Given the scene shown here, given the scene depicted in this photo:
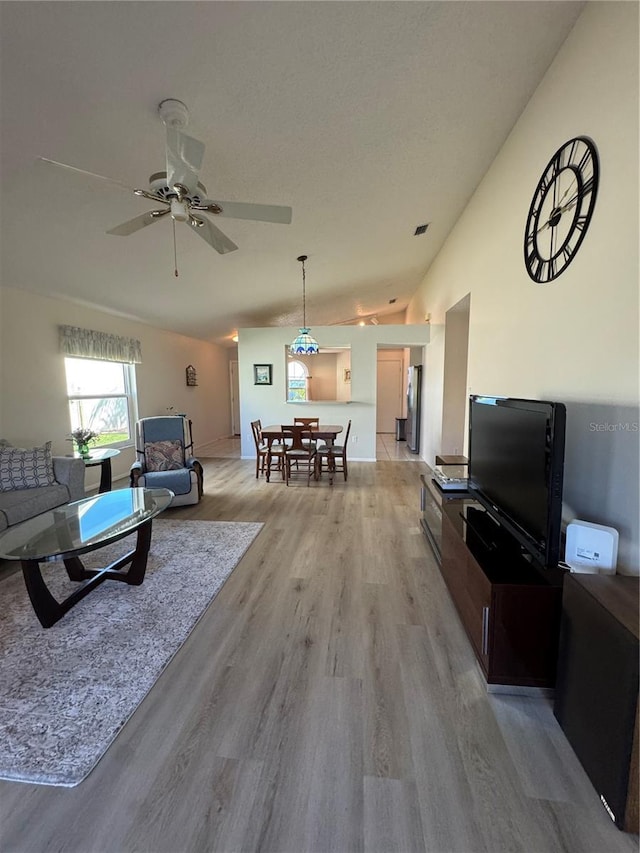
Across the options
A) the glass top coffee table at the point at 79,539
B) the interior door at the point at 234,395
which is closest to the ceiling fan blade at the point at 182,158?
the glass top coffee table at the point at 79,539

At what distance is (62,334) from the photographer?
428 cm

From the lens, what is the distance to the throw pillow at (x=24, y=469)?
3.18 m

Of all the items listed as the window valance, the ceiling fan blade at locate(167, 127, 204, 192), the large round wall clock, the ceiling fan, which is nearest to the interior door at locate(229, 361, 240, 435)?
the window valance

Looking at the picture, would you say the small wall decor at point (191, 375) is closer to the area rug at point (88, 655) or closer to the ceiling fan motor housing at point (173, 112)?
the area rug at point (88, 655)

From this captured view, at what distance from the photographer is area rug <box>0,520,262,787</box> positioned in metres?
1.38

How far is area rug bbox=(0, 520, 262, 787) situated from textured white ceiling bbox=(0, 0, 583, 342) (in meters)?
2.79

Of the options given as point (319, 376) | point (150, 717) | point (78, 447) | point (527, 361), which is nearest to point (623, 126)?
point (527, 361)

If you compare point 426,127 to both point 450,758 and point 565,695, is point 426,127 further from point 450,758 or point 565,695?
point 450,758

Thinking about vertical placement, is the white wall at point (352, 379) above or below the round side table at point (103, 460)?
above

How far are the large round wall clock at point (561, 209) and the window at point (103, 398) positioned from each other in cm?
515

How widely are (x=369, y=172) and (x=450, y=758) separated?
12.0 ft

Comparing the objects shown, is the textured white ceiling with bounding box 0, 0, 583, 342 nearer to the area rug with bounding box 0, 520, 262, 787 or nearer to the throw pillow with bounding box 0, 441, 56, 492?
the throw pillow with bounding box 0, 441, 56, 492

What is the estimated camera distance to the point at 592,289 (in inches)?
71.2

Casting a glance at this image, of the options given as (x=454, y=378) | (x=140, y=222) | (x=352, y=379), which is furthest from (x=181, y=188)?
(x=352, y=379)
